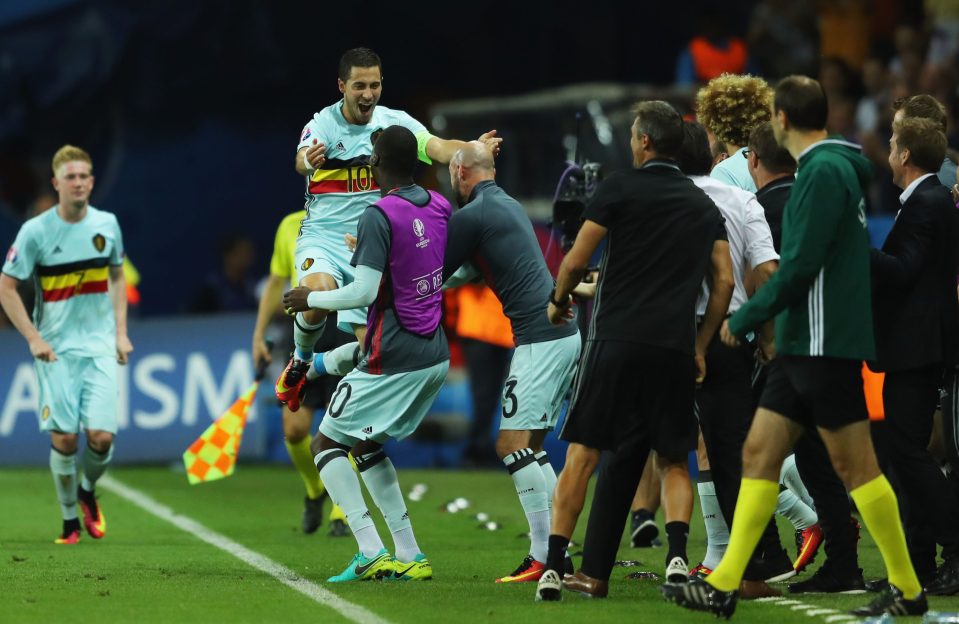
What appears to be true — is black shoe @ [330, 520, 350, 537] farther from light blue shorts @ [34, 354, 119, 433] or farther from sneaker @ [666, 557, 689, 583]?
sneaker @ [666, 557, 689, 583]

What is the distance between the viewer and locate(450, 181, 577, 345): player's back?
8.79m

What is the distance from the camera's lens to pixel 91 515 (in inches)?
438

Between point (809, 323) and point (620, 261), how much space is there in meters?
0.93

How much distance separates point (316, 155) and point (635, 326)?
2471 millimetres

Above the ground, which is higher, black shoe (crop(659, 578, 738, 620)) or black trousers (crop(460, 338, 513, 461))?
black shoe (crop(659, 578, 738, 620))

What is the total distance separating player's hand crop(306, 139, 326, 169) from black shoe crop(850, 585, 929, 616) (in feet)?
12.4

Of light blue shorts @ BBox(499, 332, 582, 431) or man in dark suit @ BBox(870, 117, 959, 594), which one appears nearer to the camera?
man in dark suit @ BBox(870, 117, 959, 594)

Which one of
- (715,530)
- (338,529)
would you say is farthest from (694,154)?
(338,529)

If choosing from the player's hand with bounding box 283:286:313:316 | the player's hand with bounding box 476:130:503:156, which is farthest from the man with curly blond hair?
the player's hand with bounding box 283:286:313:316

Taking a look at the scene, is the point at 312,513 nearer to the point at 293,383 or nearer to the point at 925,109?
the point at 293,383

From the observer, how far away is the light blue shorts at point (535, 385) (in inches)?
347

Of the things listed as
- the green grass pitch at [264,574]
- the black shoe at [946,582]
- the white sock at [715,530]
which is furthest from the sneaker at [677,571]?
the black shoe at [946,582]

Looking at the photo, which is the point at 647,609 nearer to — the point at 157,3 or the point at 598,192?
the point at 598,192

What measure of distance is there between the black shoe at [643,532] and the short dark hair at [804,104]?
147 inches
